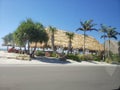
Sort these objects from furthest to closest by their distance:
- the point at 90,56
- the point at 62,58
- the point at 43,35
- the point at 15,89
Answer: the point at 43,35, the point at 90,56, the point at 62,58, the point at 15,89

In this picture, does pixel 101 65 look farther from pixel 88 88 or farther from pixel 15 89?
pixel 15 89

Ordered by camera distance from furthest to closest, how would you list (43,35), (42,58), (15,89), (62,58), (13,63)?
(43,35) < (13,63) < (62,58) < (42,58) < (15,89)

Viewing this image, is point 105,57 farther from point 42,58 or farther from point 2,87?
point 2,87

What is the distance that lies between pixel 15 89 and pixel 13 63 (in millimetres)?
7866

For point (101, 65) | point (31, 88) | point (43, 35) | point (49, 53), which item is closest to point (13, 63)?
point (49, 53)

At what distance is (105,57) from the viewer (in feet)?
37.1

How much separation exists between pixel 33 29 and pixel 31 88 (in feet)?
55.5

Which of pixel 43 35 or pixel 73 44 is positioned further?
pixel 43 35

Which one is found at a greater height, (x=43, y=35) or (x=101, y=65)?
(x=43, y=35)

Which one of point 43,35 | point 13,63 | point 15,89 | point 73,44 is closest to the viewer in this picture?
point 15,89

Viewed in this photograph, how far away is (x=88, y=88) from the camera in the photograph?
6.18 m

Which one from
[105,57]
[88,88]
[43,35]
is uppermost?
[43,35]

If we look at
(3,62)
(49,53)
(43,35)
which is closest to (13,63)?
(3,62)

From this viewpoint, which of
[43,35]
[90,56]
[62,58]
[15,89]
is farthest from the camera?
[43,35]
